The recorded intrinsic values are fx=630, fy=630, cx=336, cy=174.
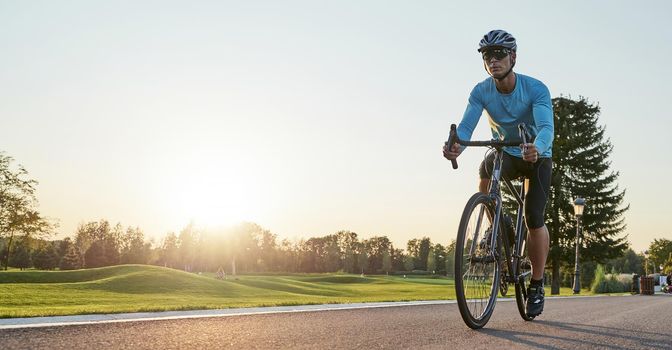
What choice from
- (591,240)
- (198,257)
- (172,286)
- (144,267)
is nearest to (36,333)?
(172,286)

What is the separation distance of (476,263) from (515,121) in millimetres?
1128

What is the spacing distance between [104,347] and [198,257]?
461ft

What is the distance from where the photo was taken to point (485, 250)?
4.50 meters

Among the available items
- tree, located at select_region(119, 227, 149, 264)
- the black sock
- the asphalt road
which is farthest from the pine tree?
the black sock

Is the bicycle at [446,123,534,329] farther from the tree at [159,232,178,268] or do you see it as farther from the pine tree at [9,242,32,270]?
the tree at [159,232,178,268]

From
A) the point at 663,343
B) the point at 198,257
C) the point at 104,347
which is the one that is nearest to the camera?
the point at 104,347

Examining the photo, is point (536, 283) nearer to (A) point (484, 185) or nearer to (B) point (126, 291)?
(A) point (484, 185)

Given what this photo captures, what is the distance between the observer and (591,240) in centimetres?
4500

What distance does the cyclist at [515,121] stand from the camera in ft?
14.9

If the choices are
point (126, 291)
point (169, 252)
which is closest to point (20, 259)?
point (169, 252)

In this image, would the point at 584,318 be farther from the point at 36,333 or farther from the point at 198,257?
the point at 198,257

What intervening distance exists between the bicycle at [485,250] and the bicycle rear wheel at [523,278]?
0.03m

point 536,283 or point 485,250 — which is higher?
point 485,250

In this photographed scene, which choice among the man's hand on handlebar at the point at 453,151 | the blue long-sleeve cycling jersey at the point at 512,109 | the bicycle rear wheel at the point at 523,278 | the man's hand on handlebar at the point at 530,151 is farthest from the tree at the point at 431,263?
the man's hand on handlebar at the point at 530,151
